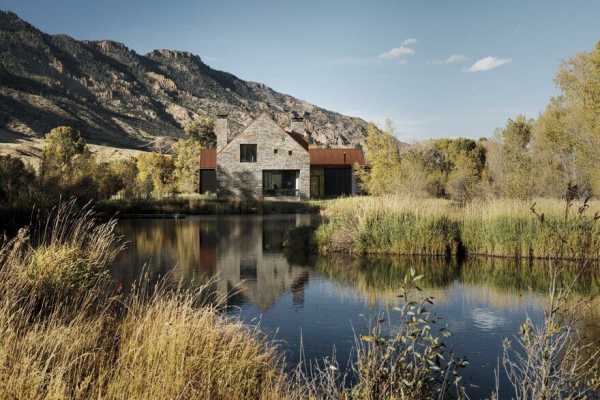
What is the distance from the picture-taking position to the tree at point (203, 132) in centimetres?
5947

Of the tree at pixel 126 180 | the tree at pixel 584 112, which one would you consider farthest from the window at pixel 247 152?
the tree at pixel 584 112

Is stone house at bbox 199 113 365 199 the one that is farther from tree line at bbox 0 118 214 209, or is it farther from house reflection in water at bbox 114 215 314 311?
Answer: house reflection in water at bbox 114 215 314 311

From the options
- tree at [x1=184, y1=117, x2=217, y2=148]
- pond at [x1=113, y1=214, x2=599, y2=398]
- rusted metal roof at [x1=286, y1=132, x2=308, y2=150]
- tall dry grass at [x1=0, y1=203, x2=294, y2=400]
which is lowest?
pond at [x1=113, y1=214, x2=599, y2=398]

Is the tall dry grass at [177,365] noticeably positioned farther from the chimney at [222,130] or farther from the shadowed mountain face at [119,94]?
the shadowed mountain face at [119,94]

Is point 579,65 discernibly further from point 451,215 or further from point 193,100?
point 193,100

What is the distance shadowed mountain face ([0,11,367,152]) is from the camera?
86.8 meters

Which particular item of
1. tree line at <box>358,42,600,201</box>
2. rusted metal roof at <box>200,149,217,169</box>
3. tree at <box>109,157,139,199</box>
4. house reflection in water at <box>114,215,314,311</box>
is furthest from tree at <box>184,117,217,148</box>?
A: house reflection in water at <box>114,215,314,311</box>

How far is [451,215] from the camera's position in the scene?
15.4 metres

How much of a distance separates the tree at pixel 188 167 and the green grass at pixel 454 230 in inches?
982

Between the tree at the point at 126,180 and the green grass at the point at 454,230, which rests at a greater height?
the tree at the point at 126,180

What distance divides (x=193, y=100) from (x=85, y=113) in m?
39.4

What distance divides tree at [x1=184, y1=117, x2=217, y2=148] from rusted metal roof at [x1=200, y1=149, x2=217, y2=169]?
1904 cm

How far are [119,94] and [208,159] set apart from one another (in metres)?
86.2

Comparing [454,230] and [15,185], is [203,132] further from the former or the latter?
[454,230]
